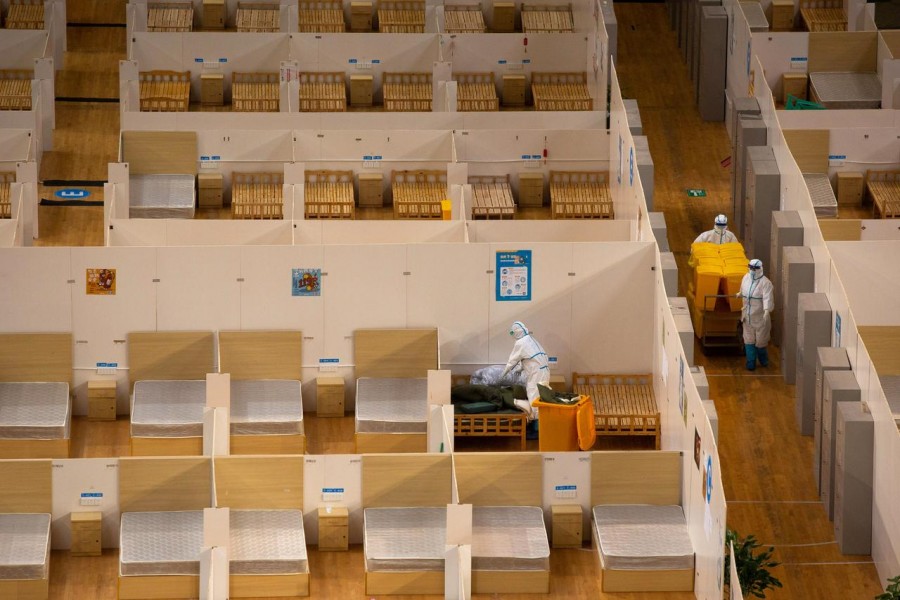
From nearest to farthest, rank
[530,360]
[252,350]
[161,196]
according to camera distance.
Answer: [530,360] → [252,350] → [161,196]

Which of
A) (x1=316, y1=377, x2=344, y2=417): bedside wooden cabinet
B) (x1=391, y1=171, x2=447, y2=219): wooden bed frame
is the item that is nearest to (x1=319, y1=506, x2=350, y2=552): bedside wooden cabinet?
(x1=316, y1=377, x2=344, y2=417): bedside wooden cabinet

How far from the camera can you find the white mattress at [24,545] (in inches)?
697

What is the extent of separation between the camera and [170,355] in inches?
813

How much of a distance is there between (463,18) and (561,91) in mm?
2204

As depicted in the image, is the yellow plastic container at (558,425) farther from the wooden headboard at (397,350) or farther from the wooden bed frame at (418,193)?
the wooden bed frame at (418,193)

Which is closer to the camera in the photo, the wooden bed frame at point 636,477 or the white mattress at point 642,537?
the white mattress at point 642,537

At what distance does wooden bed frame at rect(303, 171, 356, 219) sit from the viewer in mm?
23500

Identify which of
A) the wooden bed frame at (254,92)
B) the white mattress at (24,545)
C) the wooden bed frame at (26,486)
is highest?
the wooden bed frame at (254,92)

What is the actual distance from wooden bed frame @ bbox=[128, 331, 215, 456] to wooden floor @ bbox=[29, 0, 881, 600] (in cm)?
59

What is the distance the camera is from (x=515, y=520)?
1847 centimetres

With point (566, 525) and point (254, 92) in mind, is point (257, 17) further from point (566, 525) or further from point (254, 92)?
point (566, 525)

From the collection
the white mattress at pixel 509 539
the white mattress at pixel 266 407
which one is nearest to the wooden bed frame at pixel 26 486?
the white mattress at pixel 266 407

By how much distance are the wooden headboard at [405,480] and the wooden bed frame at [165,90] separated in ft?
27.6

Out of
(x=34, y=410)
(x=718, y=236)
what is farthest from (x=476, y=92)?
(x=34, y=410)
